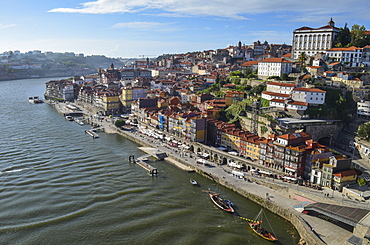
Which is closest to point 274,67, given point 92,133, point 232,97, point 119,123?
point 232,97

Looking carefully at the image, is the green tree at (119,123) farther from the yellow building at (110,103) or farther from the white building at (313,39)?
the white building at (313,39)

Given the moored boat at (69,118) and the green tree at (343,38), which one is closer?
the green tree at (343,38)

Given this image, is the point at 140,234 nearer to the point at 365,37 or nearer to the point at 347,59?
the point at 347,59

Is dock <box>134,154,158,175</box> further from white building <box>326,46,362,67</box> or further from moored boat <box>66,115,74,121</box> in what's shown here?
white building <box>326,46,362,67</box>

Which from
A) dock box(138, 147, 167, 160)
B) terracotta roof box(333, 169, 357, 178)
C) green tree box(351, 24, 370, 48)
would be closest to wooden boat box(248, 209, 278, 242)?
terracotta roof box(333, 169, 357, 178)

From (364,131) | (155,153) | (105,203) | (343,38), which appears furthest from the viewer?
(343,38)

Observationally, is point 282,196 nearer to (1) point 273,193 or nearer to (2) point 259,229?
(1) point 273,193

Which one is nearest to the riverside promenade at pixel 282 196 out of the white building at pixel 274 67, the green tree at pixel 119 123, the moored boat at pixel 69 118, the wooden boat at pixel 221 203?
the wooden boat at pixel 221 203

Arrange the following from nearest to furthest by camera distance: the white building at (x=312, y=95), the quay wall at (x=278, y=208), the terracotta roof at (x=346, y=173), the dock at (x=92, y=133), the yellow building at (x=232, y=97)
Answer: the quay wall at (x=278, y=208), the terracotta roof at (x=346, y=173), the white building at (x=312, y=95), the dock at (x=92, y=133), the yellow building at (x=232, y=97)
